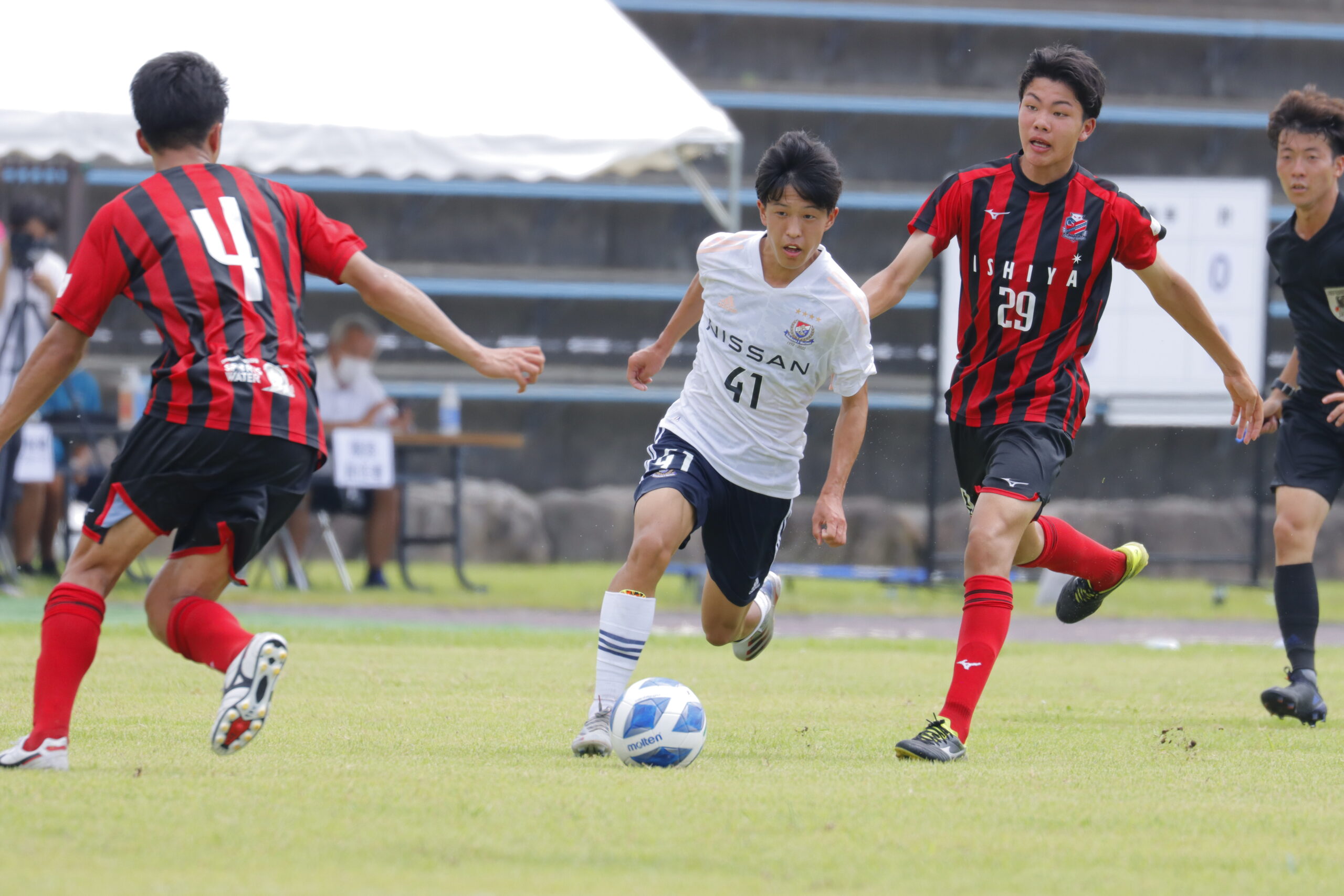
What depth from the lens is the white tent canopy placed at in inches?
432

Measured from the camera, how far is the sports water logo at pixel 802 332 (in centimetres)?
529

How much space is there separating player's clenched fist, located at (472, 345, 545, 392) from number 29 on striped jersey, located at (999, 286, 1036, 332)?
5.93 feet

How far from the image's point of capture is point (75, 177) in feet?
50.1

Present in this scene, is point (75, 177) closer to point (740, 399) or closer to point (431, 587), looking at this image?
point (431, 587)

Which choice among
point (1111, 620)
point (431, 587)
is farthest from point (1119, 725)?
point (431, 587)

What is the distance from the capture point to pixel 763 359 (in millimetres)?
5379

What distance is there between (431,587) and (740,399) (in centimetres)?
815

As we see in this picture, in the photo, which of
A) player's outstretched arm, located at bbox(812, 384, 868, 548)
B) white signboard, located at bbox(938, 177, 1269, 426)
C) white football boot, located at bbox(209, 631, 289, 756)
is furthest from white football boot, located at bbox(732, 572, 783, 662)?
white signboard, located at bbox(938, 177, 1269, 426)

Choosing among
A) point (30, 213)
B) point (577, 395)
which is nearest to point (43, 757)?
point (30, 213)

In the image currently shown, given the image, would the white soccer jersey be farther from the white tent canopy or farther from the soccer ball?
the white tent canopy

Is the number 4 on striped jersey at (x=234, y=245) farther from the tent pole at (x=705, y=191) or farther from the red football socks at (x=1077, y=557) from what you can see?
the tent pole at (x=705, y=191)

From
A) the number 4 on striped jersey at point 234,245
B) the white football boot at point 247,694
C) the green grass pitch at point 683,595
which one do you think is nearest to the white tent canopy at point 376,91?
the green grass pitch at point 683,595

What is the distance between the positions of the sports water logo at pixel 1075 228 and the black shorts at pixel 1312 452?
1.67 m

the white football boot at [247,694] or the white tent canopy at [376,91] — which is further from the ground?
the white tent canopy at [376,91]
